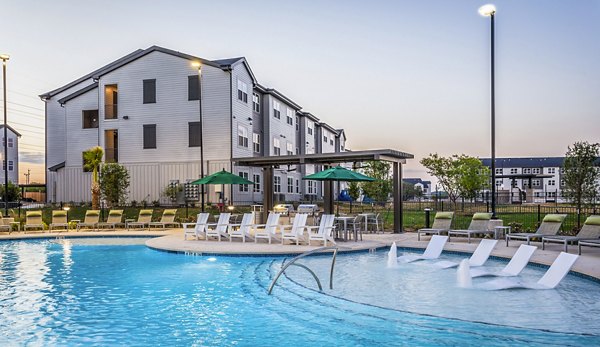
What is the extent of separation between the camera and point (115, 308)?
8312 millimetres

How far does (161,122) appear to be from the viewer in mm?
31047

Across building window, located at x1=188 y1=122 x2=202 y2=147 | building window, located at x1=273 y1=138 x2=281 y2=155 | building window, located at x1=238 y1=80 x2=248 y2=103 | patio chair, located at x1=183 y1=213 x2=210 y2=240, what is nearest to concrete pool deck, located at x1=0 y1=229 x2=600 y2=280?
patio chair, located at x1=183 y1=213 x2=210 y2=240

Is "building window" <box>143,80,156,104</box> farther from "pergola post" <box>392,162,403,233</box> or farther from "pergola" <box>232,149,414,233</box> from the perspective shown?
"pergola post" <box>392,162,403,233</box>

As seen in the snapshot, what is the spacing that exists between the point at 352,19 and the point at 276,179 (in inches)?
753

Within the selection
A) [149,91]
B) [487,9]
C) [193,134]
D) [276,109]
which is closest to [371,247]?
[487,9]

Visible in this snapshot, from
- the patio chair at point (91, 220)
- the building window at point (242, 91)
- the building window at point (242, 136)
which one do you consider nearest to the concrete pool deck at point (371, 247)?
the patio chair at point (91, 220)

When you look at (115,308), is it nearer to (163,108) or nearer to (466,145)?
(163,108)

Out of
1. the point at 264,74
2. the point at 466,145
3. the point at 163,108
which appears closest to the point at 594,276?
the point at 163,108

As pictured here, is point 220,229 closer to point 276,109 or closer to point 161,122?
point 161,122

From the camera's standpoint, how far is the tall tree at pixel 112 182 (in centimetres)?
2745

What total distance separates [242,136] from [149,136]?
5.91m

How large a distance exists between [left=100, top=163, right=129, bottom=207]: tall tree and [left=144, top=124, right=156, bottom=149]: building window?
3.51 metres

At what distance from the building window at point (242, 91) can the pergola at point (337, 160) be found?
35.5ft

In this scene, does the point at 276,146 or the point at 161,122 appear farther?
the point at 276,146
